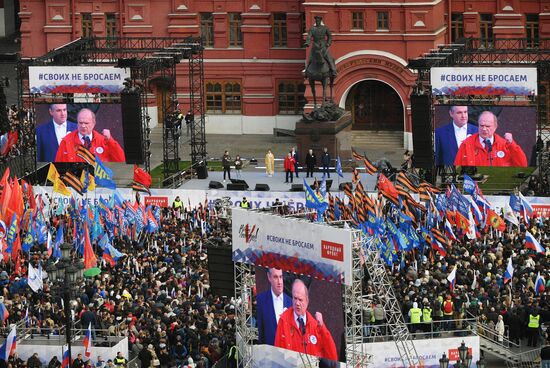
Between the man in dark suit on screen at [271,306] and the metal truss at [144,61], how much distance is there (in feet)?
91.6

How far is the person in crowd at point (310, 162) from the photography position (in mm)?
86938

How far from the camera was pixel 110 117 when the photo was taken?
8544cm

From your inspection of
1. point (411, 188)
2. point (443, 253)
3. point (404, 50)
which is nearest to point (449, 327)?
point (443, 253)

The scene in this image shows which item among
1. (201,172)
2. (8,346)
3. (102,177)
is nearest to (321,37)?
(201,172)

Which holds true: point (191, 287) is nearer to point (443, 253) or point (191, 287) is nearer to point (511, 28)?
point (443, 253)

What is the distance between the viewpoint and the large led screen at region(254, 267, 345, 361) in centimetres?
5612

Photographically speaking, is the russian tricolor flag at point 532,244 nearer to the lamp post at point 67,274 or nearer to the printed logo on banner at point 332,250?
the printed logo on banner at point 332,250

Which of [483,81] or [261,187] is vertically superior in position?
[483,81]

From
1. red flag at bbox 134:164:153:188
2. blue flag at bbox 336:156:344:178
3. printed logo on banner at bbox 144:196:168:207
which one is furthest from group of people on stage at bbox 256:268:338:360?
blue flag at bbox 336:156:344:178

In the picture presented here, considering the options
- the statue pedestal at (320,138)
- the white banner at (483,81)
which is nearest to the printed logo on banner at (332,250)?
the white banner at (483,81)

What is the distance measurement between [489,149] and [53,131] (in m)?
18.7

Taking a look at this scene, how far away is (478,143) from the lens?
82.7m

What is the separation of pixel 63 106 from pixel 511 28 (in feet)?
77.5

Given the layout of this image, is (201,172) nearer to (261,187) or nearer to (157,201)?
(261,187)
